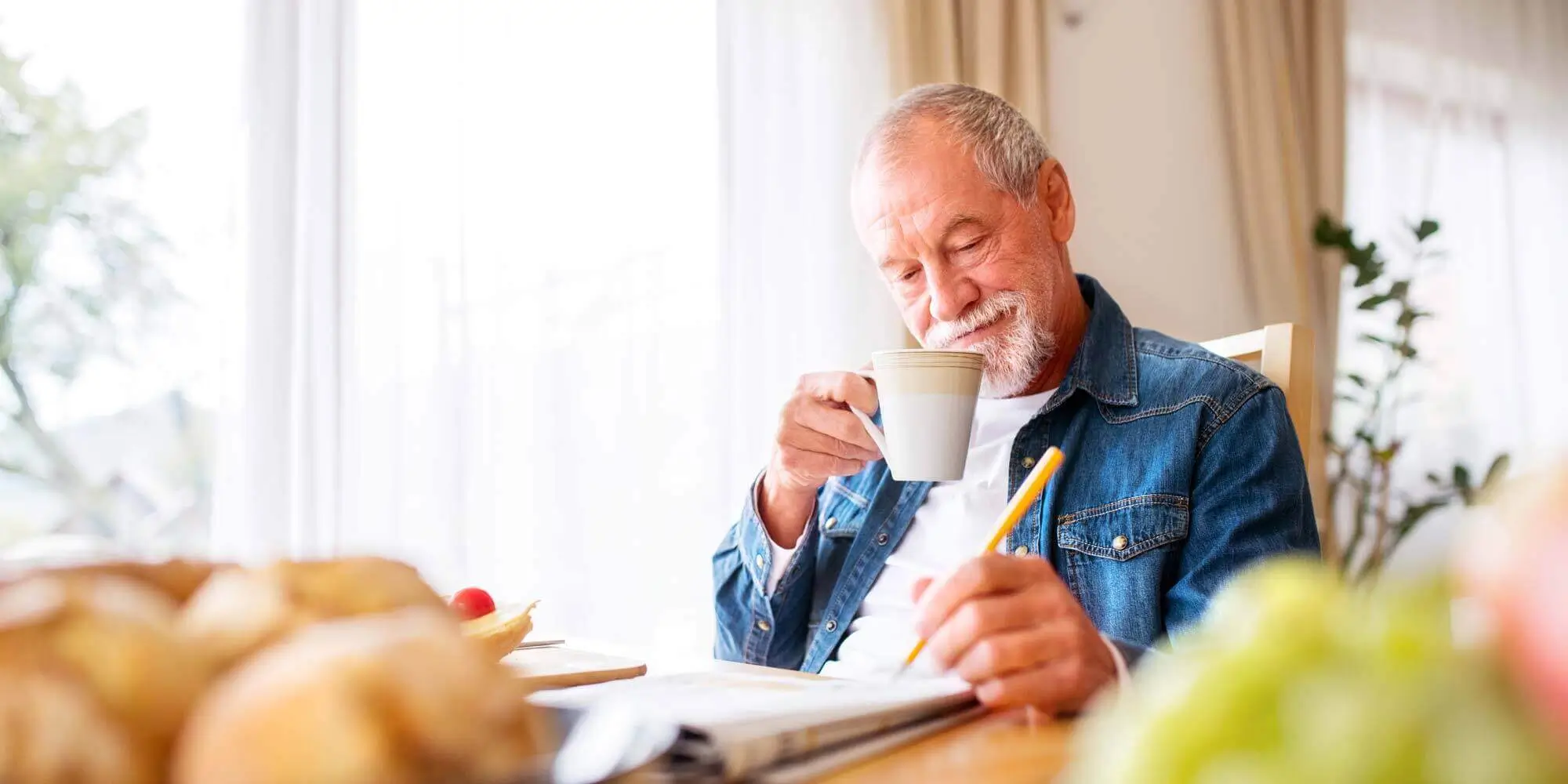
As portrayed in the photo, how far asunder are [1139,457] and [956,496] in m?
0.25

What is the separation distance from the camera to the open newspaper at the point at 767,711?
1.52 ft

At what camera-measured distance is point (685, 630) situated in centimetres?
244

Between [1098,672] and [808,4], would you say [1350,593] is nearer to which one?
[1098,672]

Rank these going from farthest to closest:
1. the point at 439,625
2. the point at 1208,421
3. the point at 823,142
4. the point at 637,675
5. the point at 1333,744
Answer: the point at 823,142
the point at 1208,421
the point at 637,675
the point at 439,625
the point at 1333,744

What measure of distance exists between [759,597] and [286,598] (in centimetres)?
106

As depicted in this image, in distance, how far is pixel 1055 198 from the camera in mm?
1529

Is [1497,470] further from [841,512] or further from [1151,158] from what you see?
[841,512]

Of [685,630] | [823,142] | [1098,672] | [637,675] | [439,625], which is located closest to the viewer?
[439,625]

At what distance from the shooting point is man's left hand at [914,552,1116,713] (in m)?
0.66

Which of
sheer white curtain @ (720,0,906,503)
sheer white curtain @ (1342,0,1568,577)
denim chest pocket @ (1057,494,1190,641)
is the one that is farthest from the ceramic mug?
sheer white curtain @ (1342,0,1568,577)

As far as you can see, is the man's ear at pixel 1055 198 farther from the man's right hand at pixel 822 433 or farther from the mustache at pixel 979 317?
the man's right hand at pixel 822 433

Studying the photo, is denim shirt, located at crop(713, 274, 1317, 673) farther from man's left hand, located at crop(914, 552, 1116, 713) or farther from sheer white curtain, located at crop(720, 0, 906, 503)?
sheer white curtain, located at crop(720, 0, 906, 503)

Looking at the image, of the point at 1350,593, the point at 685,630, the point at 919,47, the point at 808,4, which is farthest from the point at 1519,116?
→ the point at 1350,593

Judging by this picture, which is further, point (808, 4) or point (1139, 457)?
point (808, 4)
